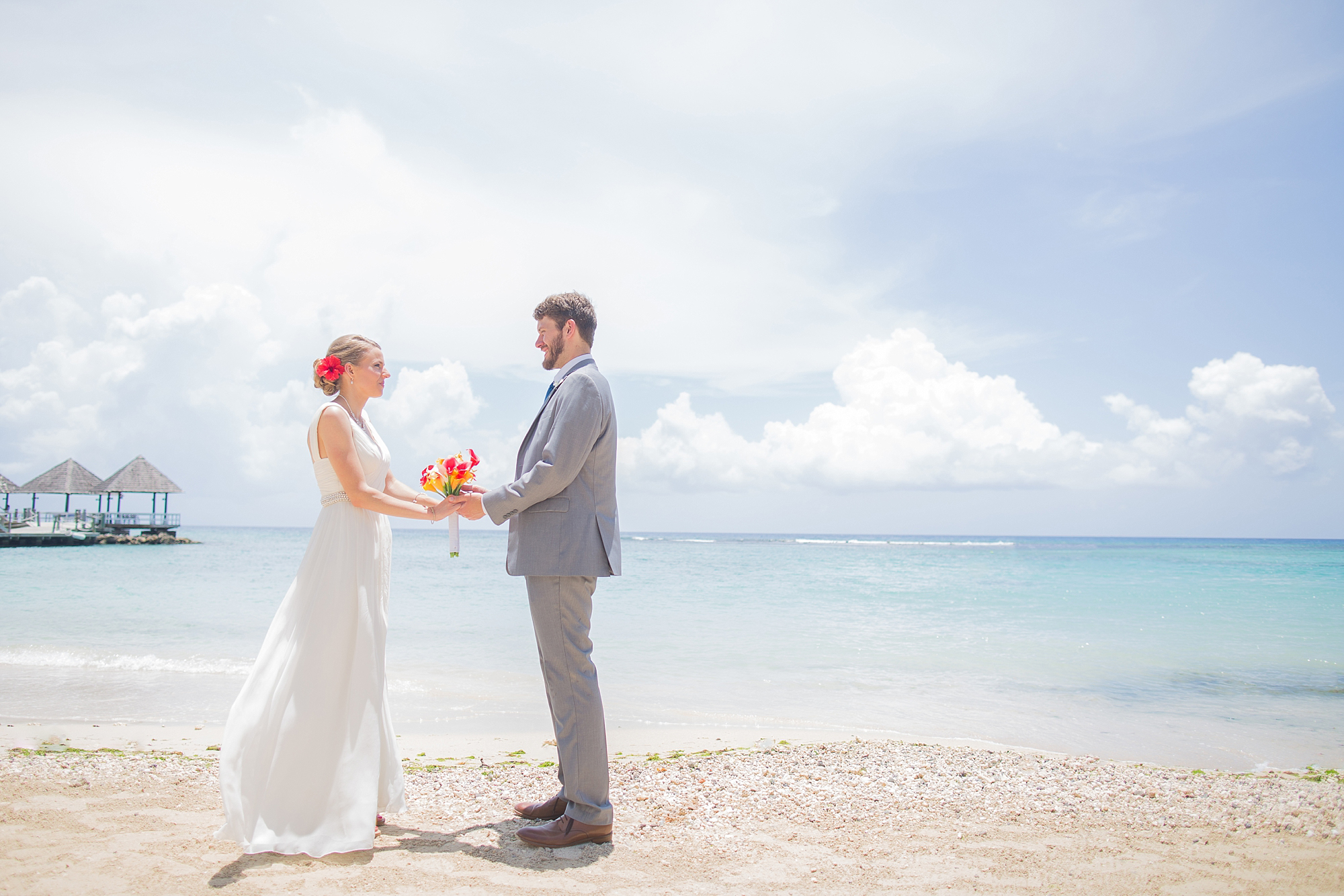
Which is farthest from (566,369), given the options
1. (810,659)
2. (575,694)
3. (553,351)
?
(810,659)

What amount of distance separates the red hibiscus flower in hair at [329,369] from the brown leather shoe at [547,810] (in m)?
2.28

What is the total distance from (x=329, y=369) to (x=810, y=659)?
844 centimetres

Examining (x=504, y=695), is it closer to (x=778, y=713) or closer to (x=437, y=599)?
(x=778, y=713)

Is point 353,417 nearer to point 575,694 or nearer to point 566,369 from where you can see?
point 566,369

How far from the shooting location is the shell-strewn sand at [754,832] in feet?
9.66

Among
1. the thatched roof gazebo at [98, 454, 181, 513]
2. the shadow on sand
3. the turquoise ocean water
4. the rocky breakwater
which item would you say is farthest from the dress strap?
the rocky breakwater

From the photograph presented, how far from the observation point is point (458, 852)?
3262 millimetres

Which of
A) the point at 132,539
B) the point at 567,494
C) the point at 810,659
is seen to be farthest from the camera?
the point at 132,539

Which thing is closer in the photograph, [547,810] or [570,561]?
[570,561]

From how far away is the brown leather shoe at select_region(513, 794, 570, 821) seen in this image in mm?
3611

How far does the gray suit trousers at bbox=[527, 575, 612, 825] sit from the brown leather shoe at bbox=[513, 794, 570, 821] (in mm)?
268

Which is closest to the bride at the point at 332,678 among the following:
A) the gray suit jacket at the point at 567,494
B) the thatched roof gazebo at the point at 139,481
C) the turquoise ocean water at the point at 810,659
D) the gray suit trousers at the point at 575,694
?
the gray suit jacket at the point at 567,494

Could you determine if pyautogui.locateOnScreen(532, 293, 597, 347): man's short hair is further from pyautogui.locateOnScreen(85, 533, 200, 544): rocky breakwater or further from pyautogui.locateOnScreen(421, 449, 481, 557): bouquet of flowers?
pyautogui.locateOnScreen(85, 533, 200, 544): rocky breakwater

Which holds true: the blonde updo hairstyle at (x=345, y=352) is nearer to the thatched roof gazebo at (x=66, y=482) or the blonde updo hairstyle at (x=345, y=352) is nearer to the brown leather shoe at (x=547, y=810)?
the brown leather shoe at (x=547, y=810)
